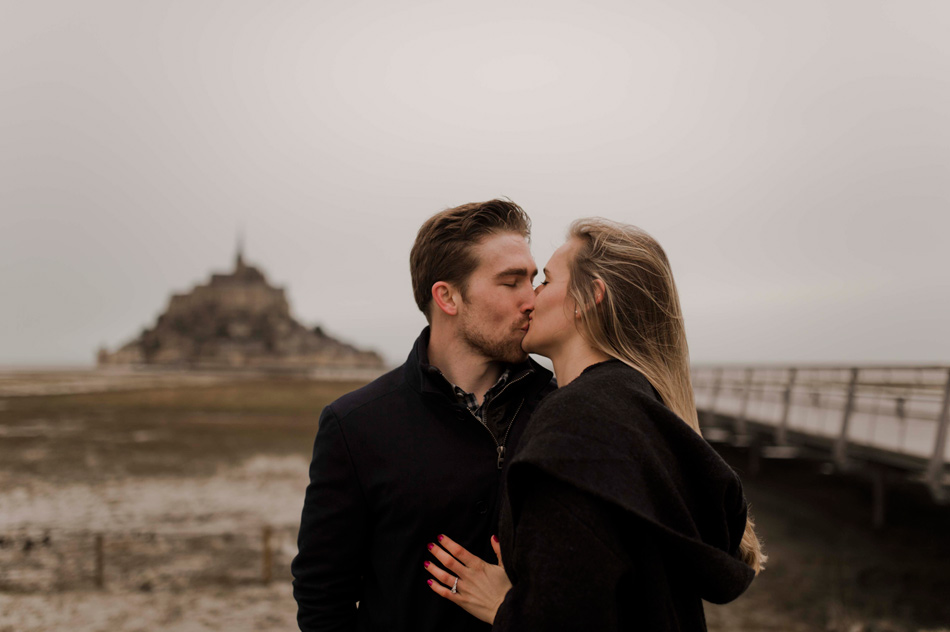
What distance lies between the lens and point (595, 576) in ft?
5.20

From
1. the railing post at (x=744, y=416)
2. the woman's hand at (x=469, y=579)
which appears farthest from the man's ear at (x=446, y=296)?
the railing post at (x=744, y=416)

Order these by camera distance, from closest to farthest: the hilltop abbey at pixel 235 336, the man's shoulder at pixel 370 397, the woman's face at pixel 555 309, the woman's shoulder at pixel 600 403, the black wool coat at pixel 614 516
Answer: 1. the black wool coat at pixel 614 516
2. the woman's shoulder at pixel 600 403
3. the woman's face at pixel 555 309
4. the man's shoulder at pixel 370 397
5. the hilltop abbey at pixel 235 336

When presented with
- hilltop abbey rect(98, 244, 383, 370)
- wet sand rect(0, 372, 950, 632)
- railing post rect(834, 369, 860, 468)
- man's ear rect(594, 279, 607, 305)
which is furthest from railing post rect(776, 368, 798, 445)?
hilltop abbey rect(98, 244, 383, 370)

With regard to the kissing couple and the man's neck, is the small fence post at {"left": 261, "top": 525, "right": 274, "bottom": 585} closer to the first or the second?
the kissing couple

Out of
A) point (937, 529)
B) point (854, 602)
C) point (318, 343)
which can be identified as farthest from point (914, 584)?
point (318, 343)

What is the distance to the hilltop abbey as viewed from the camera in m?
120

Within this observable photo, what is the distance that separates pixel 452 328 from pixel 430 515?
0.75 meters

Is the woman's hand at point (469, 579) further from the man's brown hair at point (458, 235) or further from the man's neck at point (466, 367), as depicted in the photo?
the man's brown hair at point (458, 235)

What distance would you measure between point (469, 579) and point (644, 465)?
817 millimetres

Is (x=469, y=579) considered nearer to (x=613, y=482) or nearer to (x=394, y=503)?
(x=394, y=503)

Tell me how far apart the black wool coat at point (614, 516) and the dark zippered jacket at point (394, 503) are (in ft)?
1.90

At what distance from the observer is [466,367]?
2.71 meters

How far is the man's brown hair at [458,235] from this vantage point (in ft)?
8.64

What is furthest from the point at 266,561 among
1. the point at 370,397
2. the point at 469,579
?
the point at 469,579
